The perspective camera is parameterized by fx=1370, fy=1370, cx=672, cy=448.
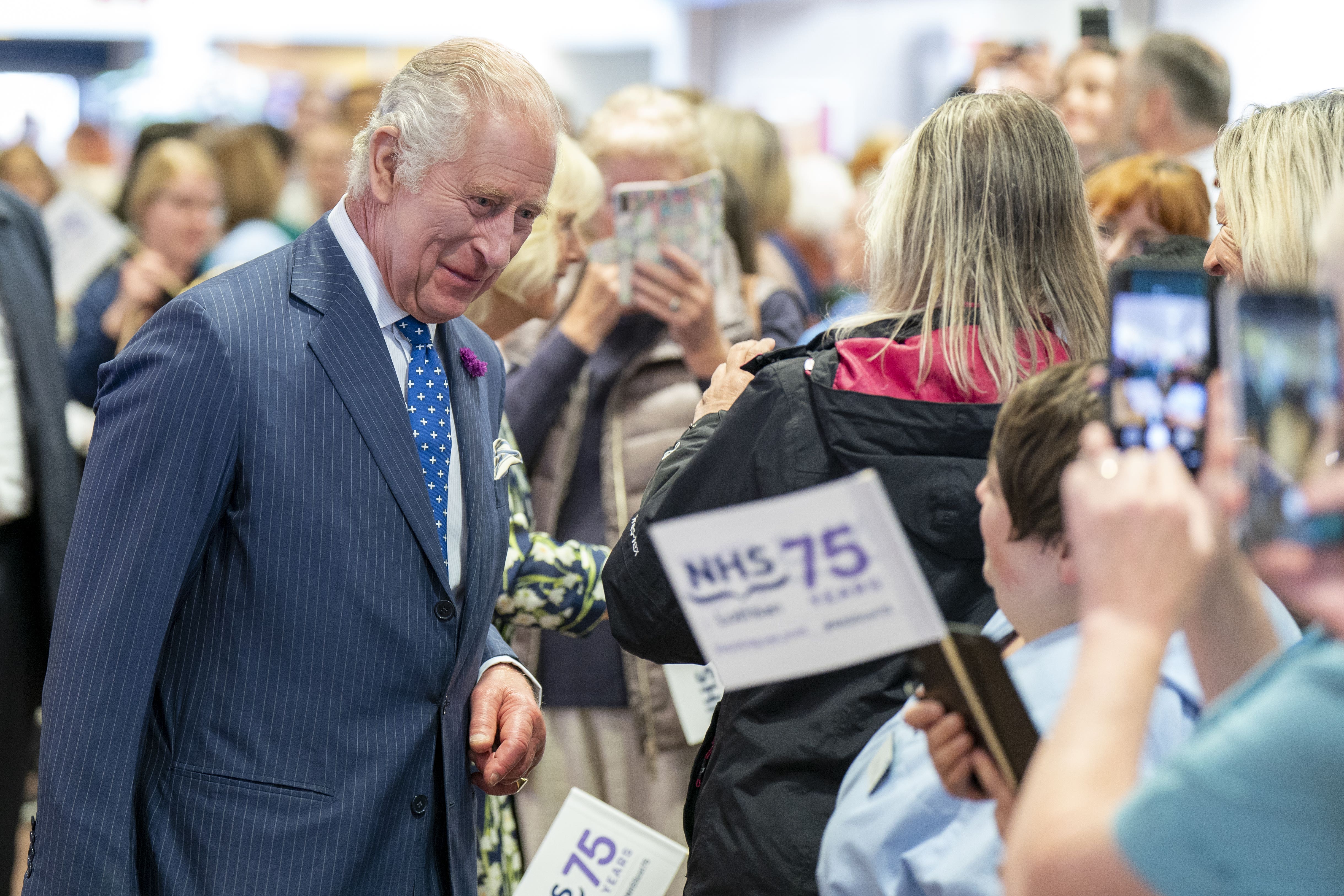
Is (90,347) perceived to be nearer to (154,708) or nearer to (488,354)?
(488,354)

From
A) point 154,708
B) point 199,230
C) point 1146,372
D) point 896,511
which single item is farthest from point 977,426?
point 199,230

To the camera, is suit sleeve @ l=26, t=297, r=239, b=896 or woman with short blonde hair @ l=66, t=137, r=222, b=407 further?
woman with short blonde hair @ l=66, t=137, r=222, b=407

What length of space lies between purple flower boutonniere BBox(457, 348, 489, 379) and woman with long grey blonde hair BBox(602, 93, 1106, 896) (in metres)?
0.34

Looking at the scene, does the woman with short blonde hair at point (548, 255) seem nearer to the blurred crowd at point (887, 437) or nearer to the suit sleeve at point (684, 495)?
the blurred crowd at point (887, 437)

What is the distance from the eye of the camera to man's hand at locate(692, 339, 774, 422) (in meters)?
2.05

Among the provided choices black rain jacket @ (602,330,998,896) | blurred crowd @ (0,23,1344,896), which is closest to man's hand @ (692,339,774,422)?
blurred crowd @ (0,23,1344,896)

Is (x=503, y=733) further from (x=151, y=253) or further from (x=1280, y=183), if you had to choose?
(x=151, y=253)

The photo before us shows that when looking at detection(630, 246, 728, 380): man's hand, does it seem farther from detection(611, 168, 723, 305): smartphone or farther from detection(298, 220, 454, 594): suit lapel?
detection(298, 220, 454, 594): suit lapel

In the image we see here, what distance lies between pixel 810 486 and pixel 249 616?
0.73m

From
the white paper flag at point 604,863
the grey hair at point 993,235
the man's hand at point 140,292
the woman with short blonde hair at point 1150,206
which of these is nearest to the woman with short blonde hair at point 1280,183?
the grey hair at point 993,235

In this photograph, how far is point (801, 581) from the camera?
1.16 metres

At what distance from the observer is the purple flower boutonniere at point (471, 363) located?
206cm

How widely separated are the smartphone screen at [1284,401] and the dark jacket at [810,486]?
0.74 meters

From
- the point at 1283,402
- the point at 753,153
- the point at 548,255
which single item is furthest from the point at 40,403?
the point at 1283,402
